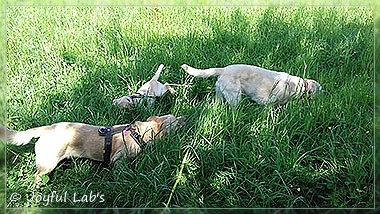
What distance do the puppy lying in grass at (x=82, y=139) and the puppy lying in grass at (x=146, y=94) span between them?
0.14m

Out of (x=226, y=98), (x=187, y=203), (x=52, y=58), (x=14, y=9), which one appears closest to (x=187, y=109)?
(x=226, y=98)

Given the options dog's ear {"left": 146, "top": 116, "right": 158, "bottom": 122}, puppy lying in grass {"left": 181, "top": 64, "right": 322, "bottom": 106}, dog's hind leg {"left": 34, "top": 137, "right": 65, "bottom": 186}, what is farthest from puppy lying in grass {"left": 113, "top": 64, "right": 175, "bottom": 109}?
dog's hind leg {"left": 34, "top": 137, "right": 65, "bottom": 186}

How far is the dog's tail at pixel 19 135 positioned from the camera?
263 centimetres

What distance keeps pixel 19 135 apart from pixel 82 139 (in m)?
0.31

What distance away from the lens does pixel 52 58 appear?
2.92m

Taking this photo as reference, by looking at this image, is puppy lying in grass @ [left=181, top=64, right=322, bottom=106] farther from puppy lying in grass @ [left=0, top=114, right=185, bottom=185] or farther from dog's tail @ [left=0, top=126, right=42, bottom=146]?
dog's tail @ [left=0, top=126, right=42, bottom=146]

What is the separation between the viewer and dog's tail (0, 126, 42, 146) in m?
2.63

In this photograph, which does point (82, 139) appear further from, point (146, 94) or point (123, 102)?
point (146, 94)

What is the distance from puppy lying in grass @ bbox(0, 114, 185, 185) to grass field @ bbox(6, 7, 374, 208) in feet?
0.16

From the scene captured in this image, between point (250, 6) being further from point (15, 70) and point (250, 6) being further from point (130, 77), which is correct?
point (15, 70)

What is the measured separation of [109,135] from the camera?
2.72 m

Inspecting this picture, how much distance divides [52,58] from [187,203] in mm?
1119

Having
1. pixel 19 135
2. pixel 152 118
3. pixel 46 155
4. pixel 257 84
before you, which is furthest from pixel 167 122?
pixel 257 84

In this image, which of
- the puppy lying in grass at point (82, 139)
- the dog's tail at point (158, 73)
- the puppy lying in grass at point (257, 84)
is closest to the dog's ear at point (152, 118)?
the puppy lying in grass at point (82, 139)
